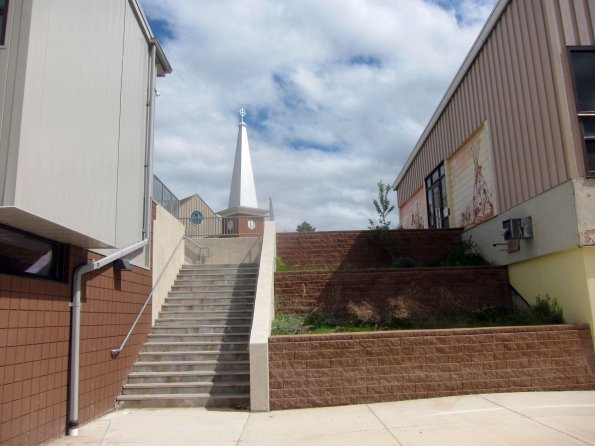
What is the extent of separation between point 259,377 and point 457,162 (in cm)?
952

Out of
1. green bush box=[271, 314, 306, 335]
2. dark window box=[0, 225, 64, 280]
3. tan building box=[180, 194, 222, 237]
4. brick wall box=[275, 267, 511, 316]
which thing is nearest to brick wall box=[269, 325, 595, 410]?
green bush box=[271, 314, 306, 335]

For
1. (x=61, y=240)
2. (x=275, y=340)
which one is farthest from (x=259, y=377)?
(x=61, y=240)

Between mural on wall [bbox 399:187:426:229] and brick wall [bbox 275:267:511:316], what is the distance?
27.9ft

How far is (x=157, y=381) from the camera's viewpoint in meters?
8.45

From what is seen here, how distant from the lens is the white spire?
24.9m

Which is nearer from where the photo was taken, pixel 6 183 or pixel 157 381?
pixel 6 183

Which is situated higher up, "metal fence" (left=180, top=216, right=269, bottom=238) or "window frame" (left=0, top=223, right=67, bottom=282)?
"metal fence" (left=180, top=216, right=269, bottom=238)

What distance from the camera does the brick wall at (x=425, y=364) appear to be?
7543 mm

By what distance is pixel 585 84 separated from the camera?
8461 mm

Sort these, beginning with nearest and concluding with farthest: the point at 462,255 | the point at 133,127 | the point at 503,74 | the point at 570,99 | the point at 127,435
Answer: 1. the point at 127,435
2. the point at 570,99
3. the point at 133,127
4. the point at 503,74
5. the point at 462,255

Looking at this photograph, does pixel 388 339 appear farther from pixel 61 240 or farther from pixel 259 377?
pixel 61 240

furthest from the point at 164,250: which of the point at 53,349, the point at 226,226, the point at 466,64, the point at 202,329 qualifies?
the point at 466,64

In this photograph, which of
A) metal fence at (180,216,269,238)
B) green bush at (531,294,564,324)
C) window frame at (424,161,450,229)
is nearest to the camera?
green bush at (531,294,564,324)

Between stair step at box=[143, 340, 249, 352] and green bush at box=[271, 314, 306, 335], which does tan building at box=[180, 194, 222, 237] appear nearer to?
stair step at box=[143, 340, 249, 352]
